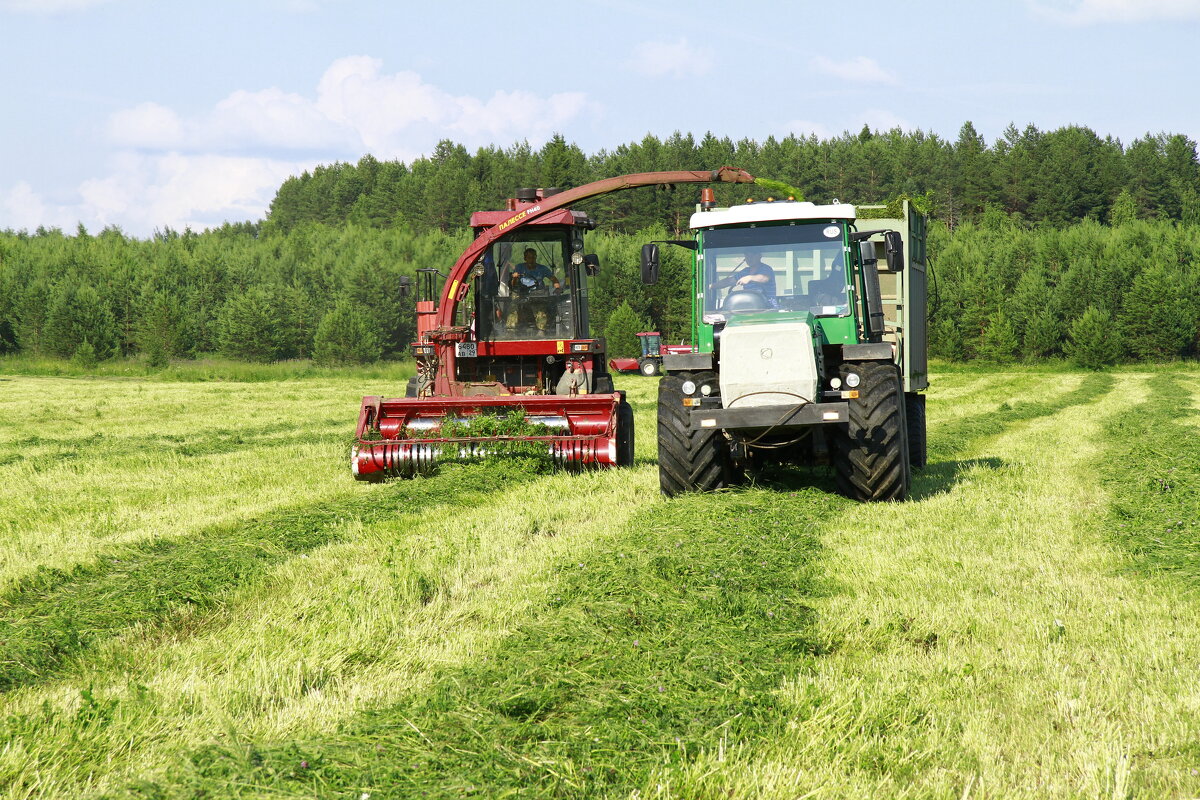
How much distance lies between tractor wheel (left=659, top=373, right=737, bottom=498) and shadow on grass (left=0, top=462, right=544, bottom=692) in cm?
169

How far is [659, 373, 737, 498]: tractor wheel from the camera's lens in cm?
865

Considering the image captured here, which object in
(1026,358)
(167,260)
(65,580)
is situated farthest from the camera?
(167,260)

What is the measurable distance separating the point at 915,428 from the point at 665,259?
49.2 m

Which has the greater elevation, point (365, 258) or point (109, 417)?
point (365, 258)

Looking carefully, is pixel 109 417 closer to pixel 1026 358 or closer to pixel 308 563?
pixel 308 563

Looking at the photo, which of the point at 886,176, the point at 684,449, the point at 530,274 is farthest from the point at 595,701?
the point at 886,176

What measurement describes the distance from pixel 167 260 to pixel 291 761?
6987cm

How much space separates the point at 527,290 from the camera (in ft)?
44.2

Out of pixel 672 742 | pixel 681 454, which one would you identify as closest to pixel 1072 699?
pixel 672 742

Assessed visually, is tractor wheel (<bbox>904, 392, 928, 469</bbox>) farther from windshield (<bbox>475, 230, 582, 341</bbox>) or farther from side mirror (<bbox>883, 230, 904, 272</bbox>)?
windshield (<bbox>475, 230, 582, 341</bbox>)

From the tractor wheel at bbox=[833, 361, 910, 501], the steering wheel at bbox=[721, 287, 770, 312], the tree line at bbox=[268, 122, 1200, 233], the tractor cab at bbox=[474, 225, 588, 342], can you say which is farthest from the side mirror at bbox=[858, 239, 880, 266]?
the tree line at bbox=[268, 122, 1200, 233]

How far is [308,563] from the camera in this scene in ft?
21.4

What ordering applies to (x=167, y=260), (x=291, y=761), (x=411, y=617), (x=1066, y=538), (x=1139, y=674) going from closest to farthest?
(x=291, y=761), (x=1139, y=674), (x=411, y=617), (x=1066, y=538), (x=167, y=260)

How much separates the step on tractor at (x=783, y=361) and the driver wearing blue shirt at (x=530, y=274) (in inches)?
164
